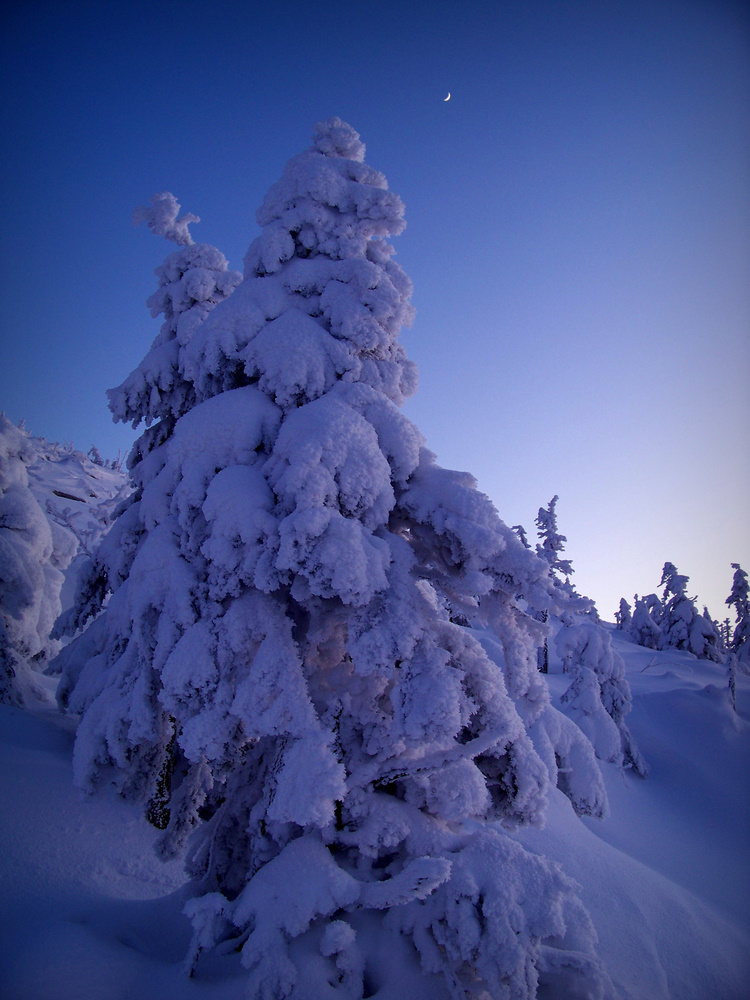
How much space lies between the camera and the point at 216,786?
19.6ft

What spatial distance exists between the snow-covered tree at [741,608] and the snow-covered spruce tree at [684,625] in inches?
66.5

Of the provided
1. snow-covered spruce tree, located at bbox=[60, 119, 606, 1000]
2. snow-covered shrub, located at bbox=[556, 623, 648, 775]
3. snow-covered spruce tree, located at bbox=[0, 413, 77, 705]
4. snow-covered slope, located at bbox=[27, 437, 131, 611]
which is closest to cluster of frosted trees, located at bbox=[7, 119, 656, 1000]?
snow-covered spruce tree, located at bbox=[60, 119, 606, 1000]

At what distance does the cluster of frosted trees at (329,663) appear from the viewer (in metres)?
4.18

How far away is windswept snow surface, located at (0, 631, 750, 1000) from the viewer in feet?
14.1

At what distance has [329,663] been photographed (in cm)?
571

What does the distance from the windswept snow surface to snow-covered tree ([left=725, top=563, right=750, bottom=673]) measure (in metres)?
29.3

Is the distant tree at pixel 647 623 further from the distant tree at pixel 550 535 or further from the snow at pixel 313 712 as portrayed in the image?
the snow at pixel 313 712

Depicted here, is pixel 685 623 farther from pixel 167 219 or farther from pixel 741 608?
pixel 167 219

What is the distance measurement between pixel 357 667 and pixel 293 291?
517 cm

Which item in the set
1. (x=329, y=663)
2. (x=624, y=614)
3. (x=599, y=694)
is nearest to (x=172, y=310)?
(x=329, y=663)

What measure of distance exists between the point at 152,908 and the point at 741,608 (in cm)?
4729

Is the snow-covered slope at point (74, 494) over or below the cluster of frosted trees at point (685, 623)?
below

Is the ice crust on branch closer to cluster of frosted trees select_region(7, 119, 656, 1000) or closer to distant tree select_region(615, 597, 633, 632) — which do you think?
cluster of frosted trees select_region(7, 119, 656, 1000)

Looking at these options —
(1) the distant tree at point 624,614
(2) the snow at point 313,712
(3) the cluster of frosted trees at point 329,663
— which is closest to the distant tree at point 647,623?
(1) the distant tree at point 624,614
